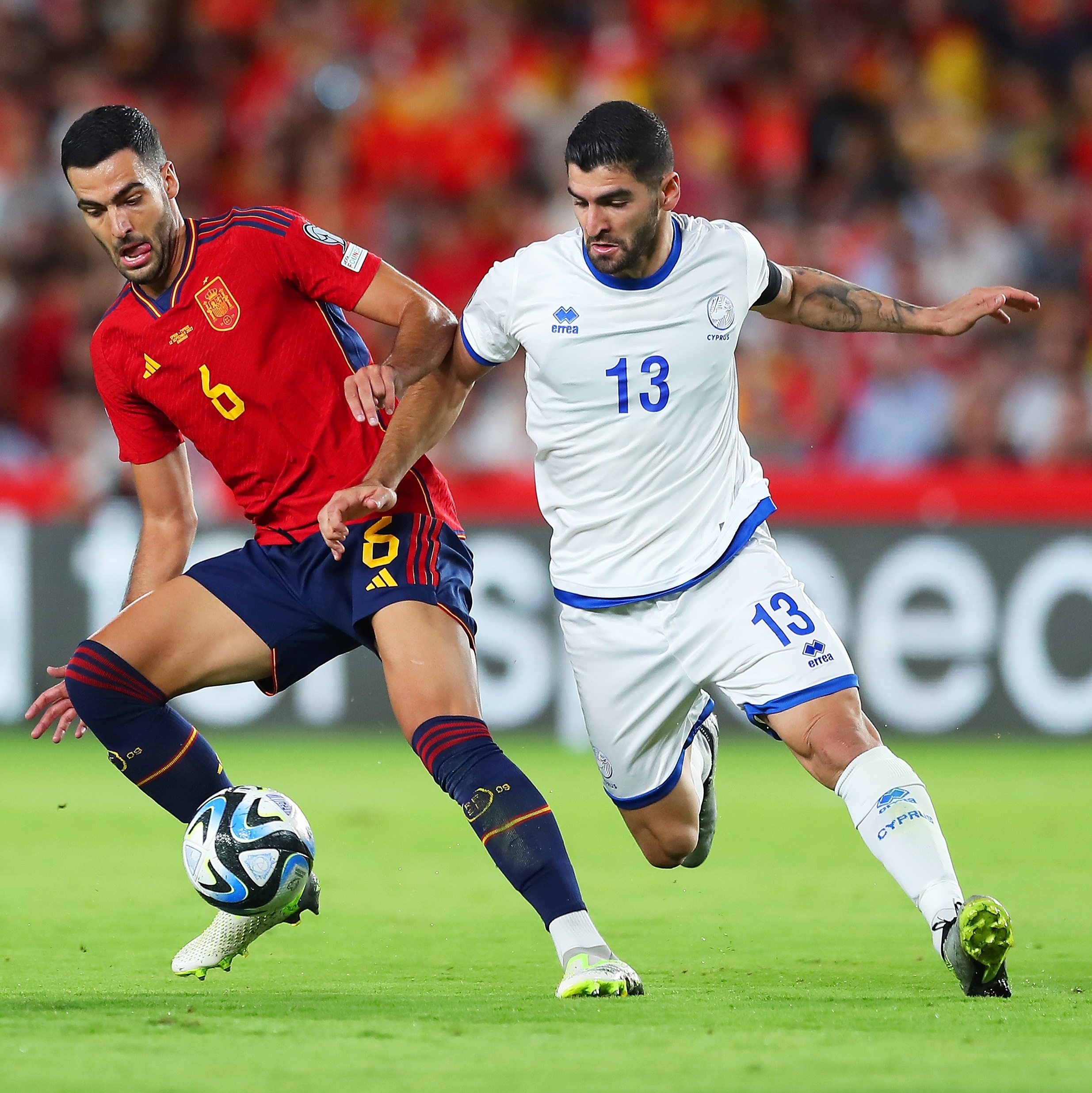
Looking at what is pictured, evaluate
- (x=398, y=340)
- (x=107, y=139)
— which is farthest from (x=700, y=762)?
(x=107, y=139)

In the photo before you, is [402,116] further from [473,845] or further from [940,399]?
[473,845]

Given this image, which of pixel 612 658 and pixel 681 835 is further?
pixel 681 835

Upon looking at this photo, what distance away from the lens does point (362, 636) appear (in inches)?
198

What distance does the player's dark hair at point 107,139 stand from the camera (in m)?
4.94

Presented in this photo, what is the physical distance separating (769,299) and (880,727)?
216 inches

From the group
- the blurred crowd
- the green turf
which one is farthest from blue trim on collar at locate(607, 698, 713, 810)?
the blurred crowd

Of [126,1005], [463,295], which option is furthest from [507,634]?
[126,1005]

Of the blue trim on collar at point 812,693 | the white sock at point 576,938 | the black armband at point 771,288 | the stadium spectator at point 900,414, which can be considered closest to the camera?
the white sock at point 576,938

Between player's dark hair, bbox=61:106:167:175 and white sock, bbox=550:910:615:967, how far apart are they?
7.88ft

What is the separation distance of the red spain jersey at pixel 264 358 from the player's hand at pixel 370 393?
0.45 metres

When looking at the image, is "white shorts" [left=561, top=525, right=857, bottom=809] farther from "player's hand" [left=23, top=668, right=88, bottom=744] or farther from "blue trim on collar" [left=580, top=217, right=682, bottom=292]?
"player's hand" [left=23, top=668, right=88, bottom=744]

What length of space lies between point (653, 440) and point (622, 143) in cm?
82

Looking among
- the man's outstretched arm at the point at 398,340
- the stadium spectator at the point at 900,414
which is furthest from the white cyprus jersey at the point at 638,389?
the stadium spectator at the point at 900,414

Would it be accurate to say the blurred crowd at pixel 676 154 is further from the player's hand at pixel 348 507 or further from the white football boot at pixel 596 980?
the white football boot at pixel 596 980
